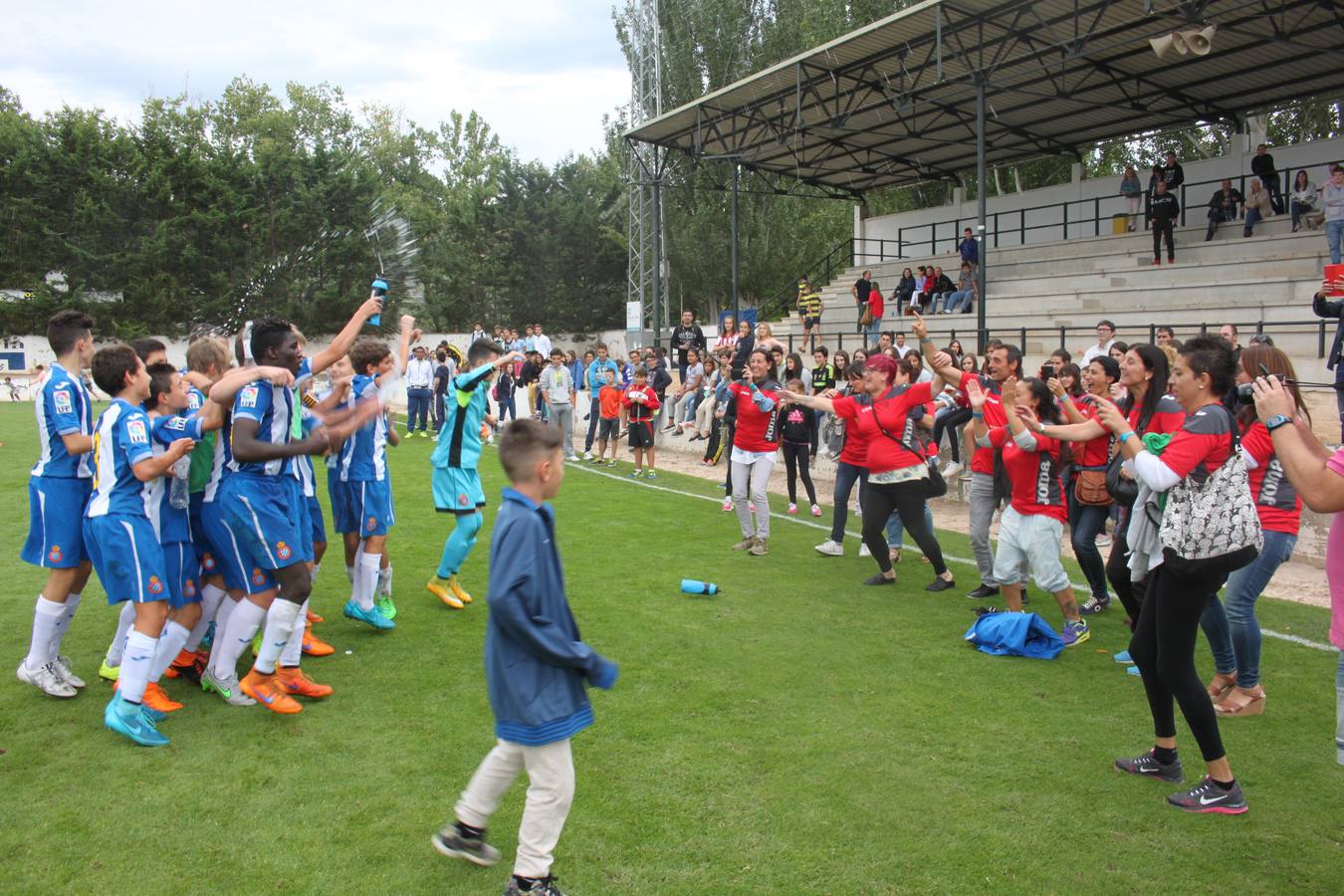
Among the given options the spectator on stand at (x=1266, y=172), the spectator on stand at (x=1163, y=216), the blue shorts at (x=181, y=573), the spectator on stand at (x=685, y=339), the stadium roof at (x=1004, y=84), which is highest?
the stadium roof at (x=1004, y=84)

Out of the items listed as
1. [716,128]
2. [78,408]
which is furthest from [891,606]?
[716,128]

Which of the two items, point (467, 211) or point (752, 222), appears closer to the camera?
point (752, 222)

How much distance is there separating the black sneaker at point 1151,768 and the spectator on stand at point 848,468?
156 inches

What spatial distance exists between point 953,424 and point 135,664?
9861 mm

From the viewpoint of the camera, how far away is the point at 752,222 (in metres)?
37.2

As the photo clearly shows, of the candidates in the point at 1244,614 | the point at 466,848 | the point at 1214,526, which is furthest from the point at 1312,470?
the point at 466,848

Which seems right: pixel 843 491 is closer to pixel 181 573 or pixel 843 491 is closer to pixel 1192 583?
pixel 1192 583

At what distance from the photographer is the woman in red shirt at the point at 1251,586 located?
16.3 ft

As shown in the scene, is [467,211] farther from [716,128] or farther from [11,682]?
[11,682]

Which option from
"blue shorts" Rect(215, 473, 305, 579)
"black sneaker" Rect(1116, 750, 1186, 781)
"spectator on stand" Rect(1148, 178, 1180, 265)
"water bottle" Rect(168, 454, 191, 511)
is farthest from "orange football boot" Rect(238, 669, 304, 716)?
"spectator on stand" Rect(1148, 178, 1180, 265)

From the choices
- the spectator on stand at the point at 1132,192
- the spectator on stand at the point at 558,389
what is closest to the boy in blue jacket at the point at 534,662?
the spectator on stand at the point at 558,389

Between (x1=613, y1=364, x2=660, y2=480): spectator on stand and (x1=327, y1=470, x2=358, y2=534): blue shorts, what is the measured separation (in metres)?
8.50

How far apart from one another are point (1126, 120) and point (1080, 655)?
2068cm

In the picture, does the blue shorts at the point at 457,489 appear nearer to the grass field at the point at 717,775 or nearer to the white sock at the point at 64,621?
the grass field at the point at 717,775
